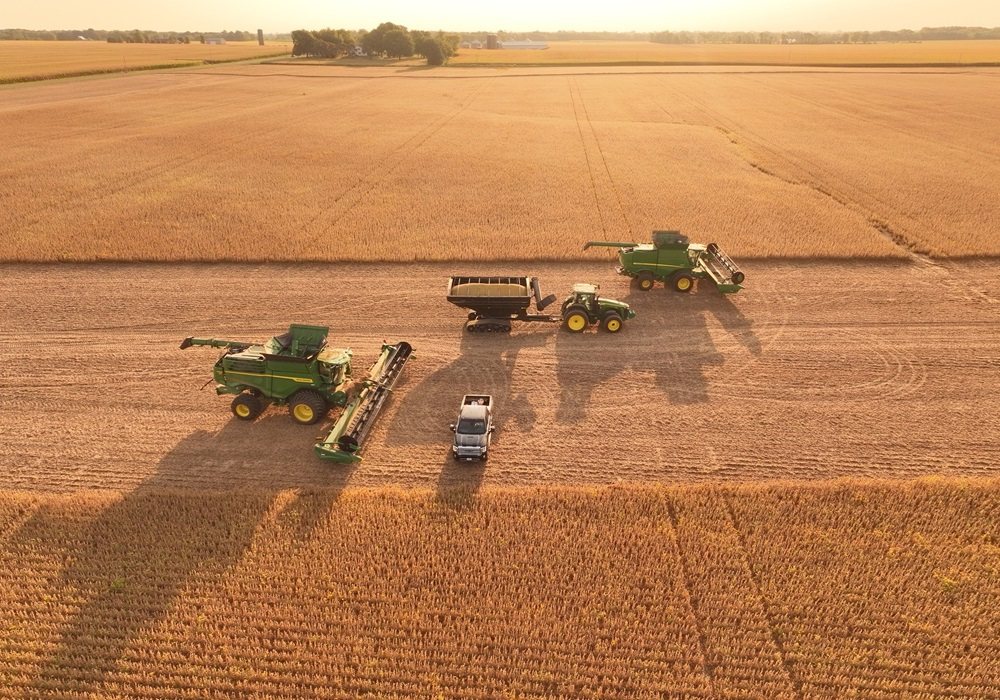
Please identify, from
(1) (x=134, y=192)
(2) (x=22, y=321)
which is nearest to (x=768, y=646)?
(2) (x=22, y=321)

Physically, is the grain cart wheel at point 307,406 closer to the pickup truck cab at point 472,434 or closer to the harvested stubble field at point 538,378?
the harvested stubble field at point 538,378

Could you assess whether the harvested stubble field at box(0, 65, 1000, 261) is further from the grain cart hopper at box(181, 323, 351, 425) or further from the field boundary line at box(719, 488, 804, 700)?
the field boundary line at box(719, 488, 804, 700)

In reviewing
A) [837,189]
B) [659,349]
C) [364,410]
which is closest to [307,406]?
[364,410]

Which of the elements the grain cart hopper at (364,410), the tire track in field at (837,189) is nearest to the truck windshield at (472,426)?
the grain cart hopper at (364,410)

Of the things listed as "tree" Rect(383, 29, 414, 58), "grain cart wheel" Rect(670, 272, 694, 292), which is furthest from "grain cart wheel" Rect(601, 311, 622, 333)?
"tree" Rect(383, 29, 414, 58)

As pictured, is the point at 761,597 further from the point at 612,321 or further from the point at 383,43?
the point at 383,43

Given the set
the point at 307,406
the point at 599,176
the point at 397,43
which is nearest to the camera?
the point at 307,406
